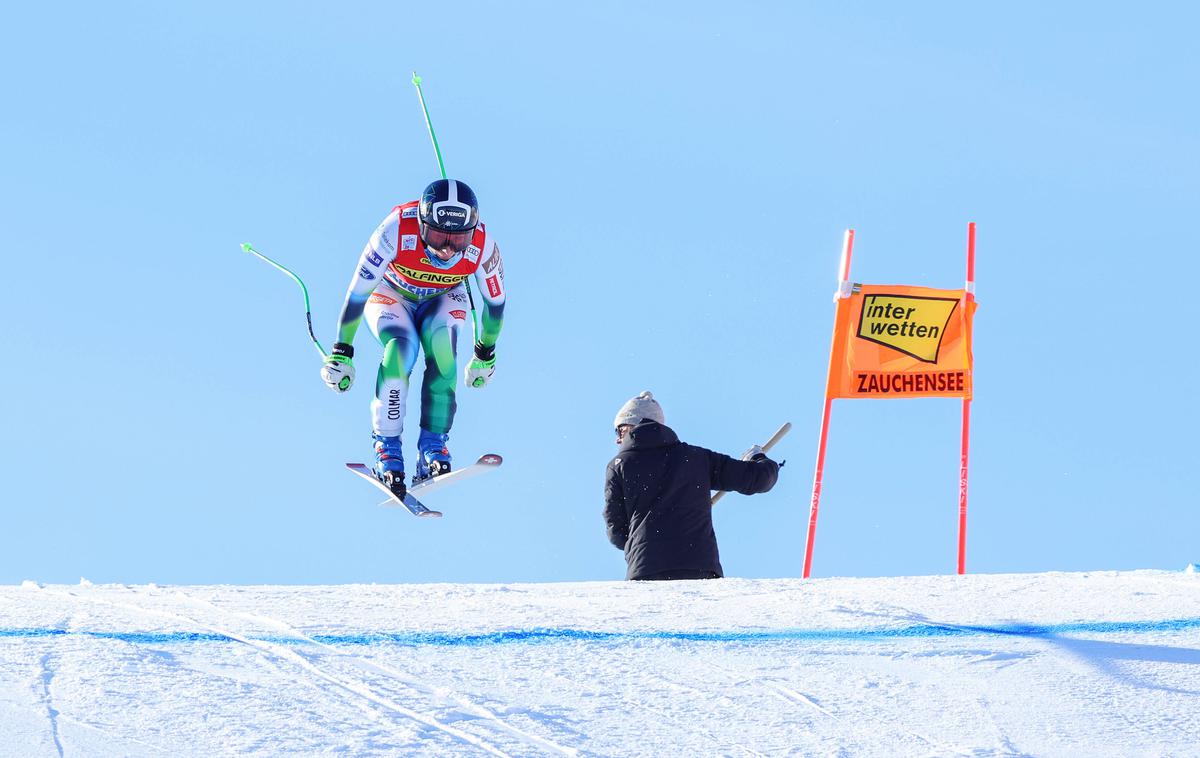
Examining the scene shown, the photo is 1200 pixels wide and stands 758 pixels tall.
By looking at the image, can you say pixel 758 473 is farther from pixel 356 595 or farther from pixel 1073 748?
pixel 1073 748

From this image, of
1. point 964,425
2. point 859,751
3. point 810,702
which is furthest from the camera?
point 964,425

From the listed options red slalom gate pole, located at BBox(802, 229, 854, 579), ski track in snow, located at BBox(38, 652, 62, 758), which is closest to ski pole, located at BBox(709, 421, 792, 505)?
red slalom gate pole, located at BBox(802, 229, 854, 579)

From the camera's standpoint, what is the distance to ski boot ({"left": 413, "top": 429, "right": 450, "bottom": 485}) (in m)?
9.69

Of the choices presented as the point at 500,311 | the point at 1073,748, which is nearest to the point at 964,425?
the point at 500,311

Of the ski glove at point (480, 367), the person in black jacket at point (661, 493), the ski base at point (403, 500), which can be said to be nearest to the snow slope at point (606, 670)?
the person in black jacket at point (661, 493)

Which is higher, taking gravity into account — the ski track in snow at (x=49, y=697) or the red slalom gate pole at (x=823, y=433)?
the red slalom gate pole at (x=823, y=433)

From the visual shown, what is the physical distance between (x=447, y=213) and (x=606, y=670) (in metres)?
4.73

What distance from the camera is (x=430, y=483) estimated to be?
382 inches

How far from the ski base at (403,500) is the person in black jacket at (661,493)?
3.12 metres

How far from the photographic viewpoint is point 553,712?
182 inches

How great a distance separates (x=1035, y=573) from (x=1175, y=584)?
1.89 ft

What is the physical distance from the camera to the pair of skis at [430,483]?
31.4 feet

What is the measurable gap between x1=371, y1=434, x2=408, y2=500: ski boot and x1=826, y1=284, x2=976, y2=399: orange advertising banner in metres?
2.89

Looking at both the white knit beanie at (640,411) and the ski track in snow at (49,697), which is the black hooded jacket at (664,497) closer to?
the white knit beanie at (640,411)
